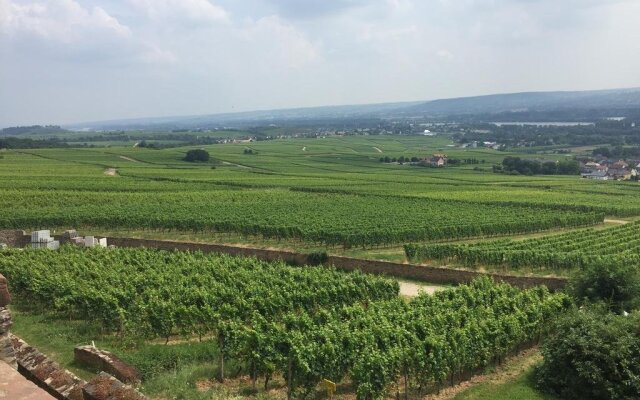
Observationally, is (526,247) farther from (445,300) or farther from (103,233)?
(103,233)

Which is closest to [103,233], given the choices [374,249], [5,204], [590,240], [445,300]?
[5,204]

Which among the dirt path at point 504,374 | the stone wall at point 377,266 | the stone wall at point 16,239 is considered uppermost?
the stone wall at point 16,239

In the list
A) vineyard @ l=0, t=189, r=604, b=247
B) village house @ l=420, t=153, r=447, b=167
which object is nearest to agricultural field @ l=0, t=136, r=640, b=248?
vineyard @ l=0, t=189, r=604, b=247

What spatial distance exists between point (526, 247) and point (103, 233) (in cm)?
3341

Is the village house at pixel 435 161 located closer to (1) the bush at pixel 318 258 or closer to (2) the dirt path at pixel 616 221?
(2) the dirt path at pixel 616 221

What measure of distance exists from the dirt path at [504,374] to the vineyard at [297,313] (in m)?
0.39

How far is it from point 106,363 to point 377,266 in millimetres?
20378

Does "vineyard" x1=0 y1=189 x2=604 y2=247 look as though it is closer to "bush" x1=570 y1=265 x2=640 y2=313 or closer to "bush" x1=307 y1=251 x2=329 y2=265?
"bush" x1=307 y1=251 x2=329 y2=265

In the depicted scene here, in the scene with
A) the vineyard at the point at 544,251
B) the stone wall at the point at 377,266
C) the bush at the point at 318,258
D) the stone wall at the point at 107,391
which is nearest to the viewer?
the stone wall at the point at 107,391

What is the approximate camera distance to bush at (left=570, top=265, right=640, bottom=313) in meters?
21.9

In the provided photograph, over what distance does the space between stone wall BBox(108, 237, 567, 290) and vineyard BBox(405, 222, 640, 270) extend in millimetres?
2249

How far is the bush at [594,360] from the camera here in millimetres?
15469

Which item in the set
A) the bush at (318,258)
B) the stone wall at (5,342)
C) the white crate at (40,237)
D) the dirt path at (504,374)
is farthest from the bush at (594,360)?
the white crate at (40,237)

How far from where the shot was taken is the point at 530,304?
21109 mm
